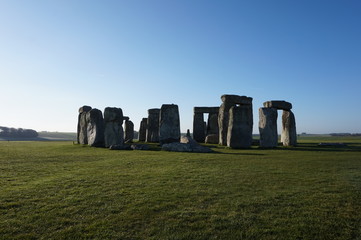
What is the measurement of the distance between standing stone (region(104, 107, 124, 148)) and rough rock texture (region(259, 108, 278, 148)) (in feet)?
27.7

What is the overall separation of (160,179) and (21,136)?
55288 mm

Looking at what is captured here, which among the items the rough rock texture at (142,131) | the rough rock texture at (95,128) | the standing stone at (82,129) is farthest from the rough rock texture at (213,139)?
the standing stone at (82,129)

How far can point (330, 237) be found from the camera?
8.93 feet

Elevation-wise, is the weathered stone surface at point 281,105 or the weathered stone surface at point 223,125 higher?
the weathered stone surface at point 281,105

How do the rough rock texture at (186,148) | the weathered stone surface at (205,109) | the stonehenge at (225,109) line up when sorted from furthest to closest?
the weathered stone surface at (205,109) → the stonehenge at (225,109) → the rough rock texture at (186,148)

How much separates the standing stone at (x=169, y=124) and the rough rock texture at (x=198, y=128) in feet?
22.2

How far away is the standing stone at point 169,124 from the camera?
1634 centimetres

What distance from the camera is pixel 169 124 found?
54.1 ft

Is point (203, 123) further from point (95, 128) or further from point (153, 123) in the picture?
point (95, 128)

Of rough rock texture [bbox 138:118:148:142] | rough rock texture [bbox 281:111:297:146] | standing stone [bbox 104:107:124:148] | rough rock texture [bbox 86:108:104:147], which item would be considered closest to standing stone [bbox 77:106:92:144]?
rough rock texture [bbox 86:108:104:147]

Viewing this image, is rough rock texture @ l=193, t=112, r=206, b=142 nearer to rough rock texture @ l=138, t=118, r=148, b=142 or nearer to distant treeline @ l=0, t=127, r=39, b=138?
rough rock texture @ l=138, t=118, r=148, b=142

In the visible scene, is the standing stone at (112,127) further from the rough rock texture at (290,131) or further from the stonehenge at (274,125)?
the rough rock texture at (290,131)

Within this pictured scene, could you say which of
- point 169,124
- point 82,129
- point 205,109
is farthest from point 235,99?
point 82,129

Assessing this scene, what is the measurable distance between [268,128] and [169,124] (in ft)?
20.5
